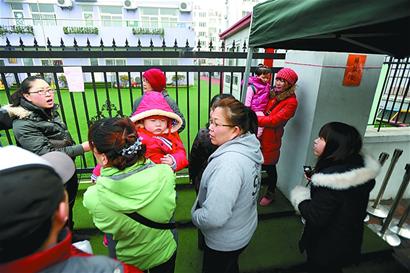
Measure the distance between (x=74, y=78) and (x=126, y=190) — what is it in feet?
8.03

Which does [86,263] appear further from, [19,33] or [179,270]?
[19,33]

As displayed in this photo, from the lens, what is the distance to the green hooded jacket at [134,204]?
1.26m

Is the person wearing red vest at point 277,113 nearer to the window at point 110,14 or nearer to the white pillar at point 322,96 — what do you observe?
the white pillar at point 322,96

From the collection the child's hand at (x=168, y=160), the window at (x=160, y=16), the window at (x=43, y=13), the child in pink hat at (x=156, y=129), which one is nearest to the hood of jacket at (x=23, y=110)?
the child in pink hat at (x=156, y=129)

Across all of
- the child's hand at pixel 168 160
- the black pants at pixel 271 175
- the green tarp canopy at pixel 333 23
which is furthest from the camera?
the black pants at pixel 271 175

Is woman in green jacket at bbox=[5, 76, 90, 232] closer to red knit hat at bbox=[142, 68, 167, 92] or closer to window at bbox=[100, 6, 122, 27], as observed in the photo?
red knit hat at bbox=[142, 68, 167, 92]

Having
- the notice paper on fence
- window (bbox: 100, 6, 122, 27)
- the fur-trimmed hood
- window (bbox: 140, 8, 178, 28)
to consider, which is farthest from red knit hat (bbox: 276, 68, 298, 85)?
window (bbox: 100, 6, 122, 27)

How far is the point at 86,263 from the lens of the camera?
81 centimetres

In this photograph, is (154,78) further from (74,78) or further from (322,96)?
(322,96)

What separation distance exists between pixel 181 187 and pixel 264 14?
2.84 m

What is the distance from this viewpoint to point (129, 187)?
1.27 meters

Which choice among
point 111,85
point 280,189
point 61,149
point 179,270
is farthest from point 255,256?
point 111,85

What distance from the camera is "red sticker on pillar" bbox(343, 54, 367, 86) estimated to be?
111 inches

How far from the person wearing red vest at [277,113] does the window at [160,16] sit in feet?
78.9
